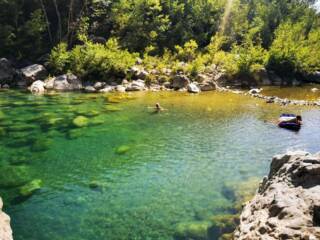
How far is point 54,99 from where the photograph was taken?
38.3 metres

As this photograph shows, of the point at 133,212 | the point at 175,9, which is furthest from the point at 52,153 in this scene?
the point at 175,9

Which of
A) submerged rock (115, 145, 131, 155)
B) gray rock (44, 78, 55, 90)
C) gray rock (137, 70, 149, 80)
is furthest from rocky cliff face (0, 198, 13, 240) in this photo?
gray rock (137, 70, 149, 80)

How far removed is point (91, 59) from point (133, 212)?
122 feet

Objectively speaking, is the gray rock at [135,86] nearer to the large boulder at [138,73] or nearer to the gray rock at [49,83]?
the large boulder at [138,73]

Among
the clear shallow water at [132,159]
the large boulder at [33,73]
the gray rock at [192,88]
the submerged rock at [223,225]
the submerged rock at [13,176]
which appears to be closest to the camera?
the submerged rock at [223,225]

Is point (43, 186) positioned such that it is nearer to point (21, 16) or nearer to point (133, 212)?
point (133, 212)

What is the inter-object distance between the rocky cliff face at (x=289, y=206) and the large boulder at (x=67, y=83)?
124 ft

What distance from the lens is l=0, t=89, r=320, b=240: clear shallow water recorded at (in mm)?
13383

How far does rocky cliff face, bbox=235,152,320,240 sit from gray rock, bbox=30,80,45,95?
36.6 meters

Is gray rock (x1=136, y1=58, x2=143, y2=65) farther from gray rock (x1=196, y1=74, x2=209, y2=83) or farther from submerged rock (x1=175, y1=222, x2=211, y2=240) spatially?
submerged rock (x1=175, y1=222, x2=211, y2=240)

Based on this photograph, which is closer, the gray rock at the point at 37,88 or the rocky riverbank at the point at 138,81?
the gray rock at the point at 37,88

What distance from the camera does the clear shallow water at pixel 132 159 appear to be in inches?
527

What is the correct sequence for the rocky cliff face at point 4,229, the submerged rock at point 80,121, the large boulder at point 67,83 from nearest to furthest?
the rocky cliff face at point 4,229 < the submerged rock at point 80,121 < the large boulder at point 67,83

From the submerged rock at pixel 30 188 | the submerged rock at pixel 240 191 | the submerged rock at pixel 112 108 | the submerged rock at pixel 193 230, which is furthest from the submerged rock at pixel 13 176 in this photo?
the submerged rock at pixel 112 108
